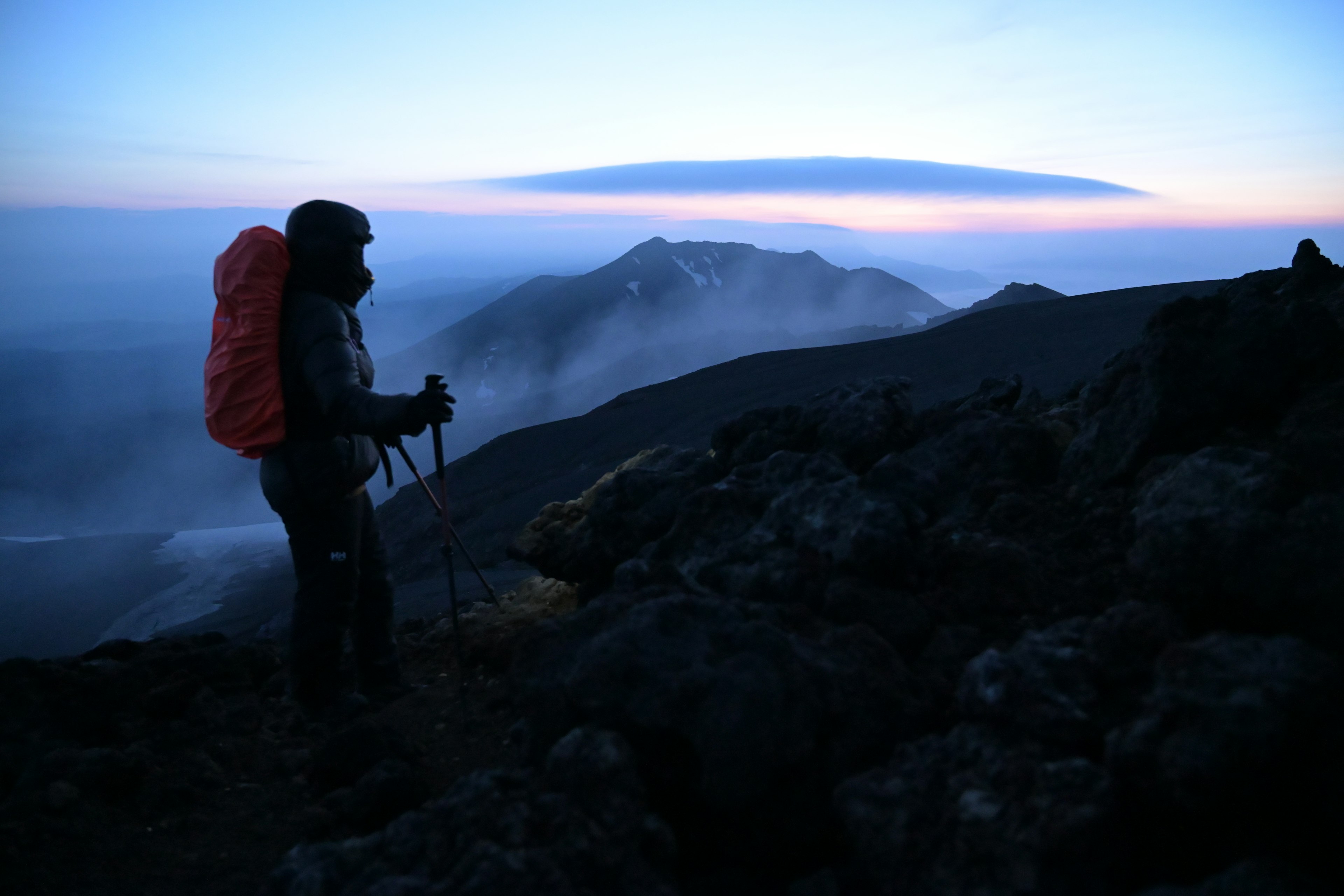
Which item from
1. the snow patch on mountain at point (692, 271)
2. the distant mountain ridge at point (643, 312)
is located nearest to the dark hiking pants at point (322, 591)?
the distant mountain ridge at point (643, 312)

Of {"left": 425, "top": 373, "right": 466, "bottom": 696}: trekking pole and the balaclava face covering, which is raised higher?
the balaclava face covering

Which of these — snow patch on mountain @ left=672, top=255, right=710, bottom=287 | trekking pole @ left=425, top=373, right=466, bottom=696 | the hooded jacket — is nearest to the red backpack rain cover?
the hooded jacket

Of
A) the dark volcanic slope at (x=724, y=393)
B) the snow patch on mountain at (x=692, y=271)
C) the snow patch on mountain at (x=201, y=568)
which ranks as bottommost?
the snow patch on mountain at (x=201, y=568)

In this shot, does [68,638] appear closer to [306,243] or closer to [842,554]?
[306,243]

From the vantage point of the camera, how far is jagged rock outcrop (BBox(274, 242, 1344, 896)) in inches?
62.6

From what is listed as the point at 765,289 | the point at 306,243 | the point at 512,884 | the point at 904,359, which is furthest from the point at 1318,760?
the point at 765,289

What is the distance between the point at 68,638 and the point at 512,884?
1125 centimetres

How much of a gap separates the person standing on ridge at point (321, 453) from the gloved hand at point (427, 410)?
16cm

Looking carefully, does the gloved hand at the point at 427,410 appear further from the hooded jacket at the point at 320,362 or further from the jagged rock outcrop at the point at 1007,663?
the jagged rock outcrop at the point at 1007,663

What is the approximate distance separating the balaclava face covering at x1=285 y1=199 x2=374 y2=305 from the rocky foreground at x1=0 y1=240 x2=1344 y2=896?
189cm

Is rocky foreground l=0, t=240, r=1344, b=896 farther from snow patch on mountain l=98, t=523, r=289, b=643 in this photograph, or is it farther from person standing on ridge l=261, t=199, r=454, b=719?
snow patch on mountain l=98, t=523, r=289, b=643

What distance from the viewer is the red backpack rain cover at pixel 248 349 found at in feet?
12.1

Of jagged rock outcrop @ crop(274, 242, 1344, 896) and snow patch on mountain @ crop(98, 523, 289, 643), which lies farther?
snow patch on mountain @ crop(98, 523, 289, 643)

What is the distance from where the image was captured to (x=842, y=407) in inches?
170
